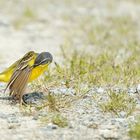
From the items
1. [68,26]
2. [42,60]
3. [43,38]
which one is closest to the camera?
[42,60]

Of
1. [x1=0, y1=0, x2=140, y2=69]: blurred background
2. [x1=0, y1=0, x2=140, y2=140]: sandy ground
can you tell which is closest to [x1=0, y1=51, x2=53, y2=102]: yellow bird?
[x1=0, y1=0, x2=140, y2=140]: sandy ground

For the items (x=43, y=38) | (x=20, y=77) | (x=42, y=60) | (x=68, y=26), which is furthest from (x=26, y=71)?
(x=68, y=26)

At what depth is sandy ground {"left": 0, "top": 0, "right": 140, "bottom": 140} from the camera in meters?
6.15

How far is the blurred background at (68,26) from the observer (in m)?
11.5

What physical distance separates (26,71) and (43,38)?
5.71m

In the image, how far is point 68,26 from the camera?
13641 millimetres

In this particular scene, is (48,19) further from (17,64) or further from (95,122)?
(95,122)

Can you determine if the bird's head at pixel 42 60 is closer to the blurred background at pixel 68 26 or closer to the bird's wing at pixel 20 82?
the bird's wing at pixel 20 82

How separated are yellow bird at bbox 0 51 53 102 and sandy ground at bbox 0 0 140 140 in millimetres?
166

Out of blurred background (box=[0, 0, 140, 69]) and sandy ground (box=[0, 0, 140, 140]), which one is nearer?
sandy ground (box=[0, 0, 140, 140])

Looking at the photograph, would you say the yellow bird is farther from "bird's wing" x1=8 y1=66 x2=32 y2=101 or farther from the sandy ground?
the sandy ground

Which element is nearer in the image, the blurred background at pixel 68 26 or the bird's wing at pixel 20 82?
the bird's wing at pixel 20 82

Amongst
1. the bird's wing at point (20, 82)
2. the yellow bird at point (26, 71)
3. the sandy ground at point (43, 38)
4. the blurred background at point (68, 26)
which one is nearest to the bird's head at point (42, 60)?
the yellow bird at point (26, 71)

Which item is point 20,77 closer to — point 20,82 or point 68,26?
point 20,82
